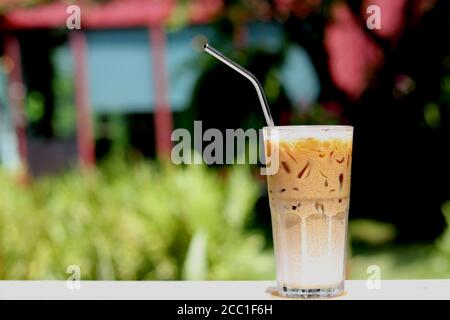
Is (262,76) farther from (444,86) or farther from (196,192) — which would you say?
(196,192)

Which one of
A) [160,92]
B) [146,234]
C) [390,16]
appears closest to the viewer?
[146,234]

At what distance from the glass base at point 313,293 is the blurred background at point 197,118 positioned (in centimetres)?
127

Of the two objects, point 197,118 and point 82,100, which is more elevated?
point 82,100

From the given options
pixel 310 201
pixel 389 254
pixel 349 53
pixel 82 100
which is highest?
pixel 349 53

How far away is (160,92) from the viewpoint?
24.1 ft

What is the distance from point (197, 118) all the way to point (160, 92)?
0.85 m

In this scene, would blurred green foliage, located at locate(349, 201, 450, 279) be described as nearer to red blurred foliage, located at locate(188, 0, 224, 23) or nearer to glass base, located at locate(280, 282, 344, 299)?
red blurred foliage, located at locate(188, 0, 224, 23)

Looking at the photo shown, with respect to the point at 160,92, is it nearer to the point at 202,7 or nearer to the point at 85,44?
the point at 85,44

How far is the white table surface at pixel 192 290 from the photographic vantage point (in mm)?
1369

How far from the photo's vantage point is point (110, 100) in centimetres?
750
